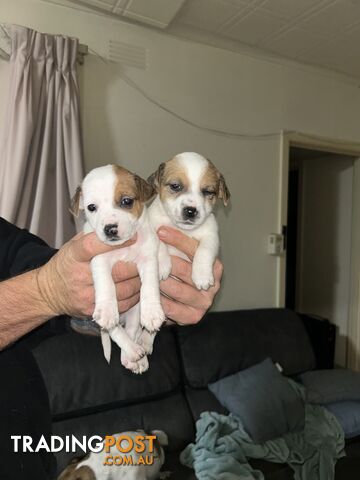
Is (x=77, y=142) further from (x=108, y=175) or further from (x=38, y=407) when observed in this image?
(x=38, y=407)

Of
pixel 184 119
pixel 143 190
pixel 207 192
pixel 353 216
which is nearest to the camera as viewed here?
pixel 143 190

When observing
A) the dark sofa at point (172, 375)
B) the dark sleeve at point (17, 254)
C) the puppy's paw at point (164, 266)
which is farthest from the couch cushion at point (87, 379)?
the puppy's paw at point (164, 266)

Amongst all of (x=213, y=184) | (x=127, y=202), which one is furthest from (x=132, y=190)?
(x=213, y=184)

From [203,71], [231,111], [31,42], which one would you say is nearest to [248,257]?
[231,111]

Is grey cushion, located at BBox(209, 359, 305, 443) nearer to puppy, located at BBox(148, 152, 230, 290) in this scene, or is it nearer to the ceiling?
puppy, located at BBox(148, 152, 230, 290)

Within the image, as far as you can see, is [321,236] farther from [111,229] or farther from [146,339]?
[111,229]
